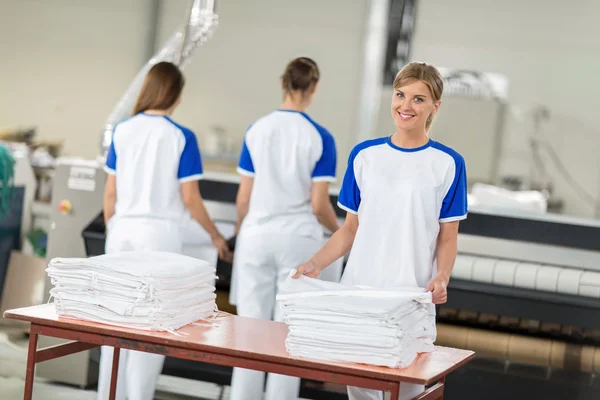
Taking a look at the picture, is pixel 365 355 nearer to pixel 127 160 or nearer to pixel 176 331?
pixel 176 331

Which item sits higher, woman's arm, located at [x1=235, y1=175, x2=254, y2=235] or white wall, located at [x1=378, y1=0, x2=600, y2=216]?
white wall, located at [x1=378, y1=0, x2=600, y2=216]

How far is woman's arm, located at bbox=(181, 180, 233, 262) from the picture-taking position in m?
3.44

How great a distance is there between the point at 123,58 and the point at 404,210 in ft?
21.7

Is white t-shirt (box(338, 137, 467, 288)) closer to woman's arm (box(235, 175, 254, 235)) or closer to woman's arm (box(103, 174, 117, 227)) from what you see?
woman's arm (box(235, 175, 254, 235))

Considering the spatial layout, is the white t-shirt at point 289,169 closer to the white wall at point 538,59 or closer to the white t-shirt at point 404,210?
the white t-shirt at point 404,210

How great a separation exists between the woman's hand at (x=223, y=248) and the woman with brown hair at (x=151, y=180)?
8.4 inches

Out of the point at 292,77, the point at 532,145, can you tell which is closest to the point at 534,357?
the point at 292,77

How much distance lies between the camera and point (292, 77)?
3340 mm

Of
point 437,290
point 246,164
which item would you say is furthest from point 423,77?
point 246,164

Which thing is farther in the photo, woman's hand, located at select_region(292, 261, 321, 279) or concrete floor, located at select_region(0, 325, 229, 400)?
concrete floor, located at select_region(0, 325, 229, 400)

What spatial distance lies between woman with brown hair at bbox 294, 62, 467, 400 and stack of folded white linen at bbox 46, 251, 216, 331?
367 millimetres

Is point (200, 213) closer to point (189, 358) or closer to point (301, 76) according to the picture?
point (301, 76)

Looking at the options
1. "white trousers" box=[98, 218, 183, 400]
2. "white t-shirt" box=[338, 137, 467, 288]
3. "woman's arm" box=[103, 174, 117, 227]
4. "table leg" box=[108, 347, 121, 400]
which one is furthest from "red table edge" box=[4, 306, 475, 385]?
"woman's arm" box=[103, 174, 117, 227]

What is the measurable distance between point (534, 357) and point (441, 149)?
1513mm
